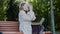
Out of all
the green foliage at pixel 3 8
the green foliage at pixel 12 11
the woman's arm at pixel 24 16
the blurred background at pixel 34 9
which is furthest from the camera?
the green foliage at pixel 12 11

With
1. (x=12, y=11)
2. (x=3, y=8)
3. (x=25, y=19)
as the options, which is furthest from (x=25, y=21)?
(x=12, y=11)

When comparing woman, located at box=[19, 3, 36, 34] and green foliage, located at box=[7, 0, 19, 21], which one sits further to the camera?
green foliage, located at box=[7, 0, 19, 21]

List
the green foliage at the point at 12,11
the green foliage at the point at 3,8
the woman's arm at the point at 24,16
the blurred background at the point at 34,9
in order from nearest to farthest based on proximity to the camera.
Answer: the woman's arm at the point at 24,16 → the green foliage at the point at 3,8 → the blurred background at the point at 34,9 → the green foliage at the point at 12,11

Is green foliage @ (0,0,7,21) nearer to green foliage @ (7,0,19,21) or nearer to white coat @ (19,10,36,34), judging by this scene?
green foliage @ (7,0,19,21)

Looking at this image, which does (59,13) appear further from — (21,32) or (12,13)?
(21,32)

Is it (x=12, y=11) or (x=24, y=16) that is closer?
(x=24, y=16)

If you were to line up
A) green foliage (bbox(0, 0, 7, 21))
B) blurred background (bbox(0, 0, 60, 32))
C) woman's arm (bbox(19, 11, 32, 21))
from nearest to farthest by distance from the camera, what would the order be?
1. woman's arm (bbox(19, 11, 32, 21))
2. green foliage (bbox(0, 0, 7, 21))
3. blurred background (bbox(0, 0, 60, 32))

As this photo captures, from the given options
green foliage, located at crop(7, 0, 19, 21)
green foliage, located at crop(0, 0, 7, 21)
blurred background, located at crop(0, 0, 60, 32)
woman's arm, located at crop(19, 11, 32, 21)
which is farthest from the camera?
green foliage, located at crop(7, 0, 19, 21)

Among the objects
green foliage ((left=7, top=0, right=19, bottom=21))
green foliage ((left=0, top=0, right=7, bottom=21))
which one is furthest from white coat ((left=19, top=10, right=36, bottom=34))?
green foliage ((left=7, top=0, right=19, bottom=21))

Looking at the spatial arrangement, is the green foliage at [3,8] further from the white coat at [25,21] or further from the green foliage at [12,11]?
the white coat at [25,21]

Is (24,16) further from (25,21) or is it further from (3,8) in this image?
(3,8)

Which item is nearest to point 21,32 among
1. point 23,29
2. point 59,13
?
point 23,29

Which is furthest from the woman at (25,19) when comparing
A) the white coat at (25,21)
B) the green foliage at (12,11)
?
the green foliage at (12,11)

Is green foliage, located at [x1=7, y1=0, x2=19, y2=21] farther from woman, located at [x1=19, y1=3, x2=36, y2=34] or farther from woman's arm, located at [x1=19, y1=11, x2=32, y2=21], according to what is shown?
woman's arm, located at [x1=19, y1=11, x2=32, y2=21]
